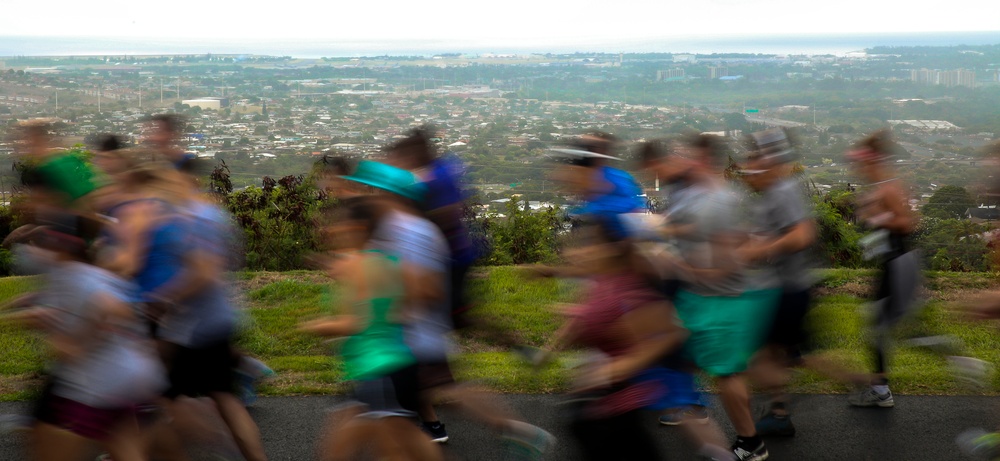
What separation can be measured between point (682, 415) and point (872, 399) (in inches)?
58.4

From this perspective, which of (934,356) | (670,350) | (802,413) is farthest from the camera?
(934,356)

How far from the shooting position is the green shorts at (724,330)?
4770 mm

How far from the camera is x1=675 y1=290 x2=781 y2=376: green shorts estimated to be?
4.77 meters

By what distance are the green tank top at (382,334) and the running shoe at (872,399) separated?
338cm

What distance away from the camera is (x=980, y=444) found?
199 inches

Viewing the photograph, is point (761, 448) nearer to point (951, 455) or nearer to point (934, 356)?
point (951, 455)

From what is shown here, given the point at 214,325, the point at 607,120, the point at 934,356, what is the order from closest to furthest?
the point at 214,325 < the point at 934,356 < the point at 607,120

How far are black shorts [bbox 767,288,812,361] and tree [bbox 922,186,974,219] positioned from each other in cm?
692

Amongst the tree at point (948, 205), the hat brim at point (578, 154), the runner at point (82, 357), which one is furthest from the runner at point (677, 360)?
the tree at point (948, 205)

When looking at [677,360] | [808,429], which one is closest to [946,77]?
[808,429]

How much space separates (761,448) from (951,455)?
1151mm

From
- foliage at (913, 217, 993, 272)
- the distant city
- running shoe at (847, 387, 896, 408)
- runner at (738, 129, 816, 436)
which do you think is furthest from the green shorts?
foliage at (913, 217, 993, 272)

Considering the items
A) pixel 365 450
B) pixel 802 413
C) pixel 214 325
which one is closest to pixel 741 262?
pixel 802 413

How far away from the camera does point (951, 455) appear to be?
5230mm
